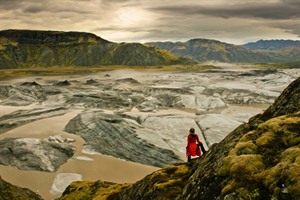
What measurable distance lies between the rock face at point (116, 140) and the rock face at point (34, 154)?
5.57m

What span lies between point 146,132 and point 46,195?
24.9 m

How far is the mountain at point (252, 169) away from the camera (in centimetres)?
1127

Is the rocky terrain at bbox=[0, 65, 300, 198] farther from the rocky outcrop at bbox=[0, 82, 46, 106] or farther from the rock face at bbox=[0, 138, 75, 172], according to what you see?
the rocky outcrop at bbox=[0, 82, 46, 106]

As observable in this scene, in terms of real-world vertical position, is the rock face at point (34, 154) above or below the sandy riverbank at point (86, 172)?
above

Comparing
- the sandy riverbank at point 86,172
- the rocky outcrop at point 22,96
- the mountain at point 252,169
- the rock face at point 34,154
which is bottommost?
the sandy riverbank at point 86,172

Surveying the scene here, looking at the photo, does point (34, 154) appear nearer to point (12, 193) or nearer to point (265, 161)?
point (12, 193)

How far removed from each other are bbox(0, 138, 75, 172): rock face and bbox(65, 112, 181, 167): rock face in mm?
5573

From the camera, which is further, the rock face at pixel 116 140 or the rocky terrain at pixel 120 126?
the rock face at pixel 116 140

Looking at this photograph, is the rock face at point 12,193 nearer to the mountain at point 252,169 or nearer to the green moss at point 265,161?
the mountain at point 252,169

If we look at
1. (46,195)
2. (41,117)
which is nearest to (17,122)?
(41,117)

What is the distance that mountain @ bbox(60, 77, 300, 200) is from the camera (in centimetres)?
1127

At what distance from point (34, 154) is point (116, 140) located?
14.2 metres

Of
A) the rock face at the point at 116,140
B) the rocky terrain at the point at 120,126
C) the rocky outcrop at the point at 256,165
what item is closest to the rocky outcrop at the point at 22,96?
the rocky terrain at the point at 120,126

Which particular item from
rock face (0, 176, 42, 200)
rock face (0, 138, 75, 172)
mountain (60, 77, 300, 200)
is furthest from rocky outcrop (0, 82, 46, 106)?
mountain (60, 77, 300, 200)
